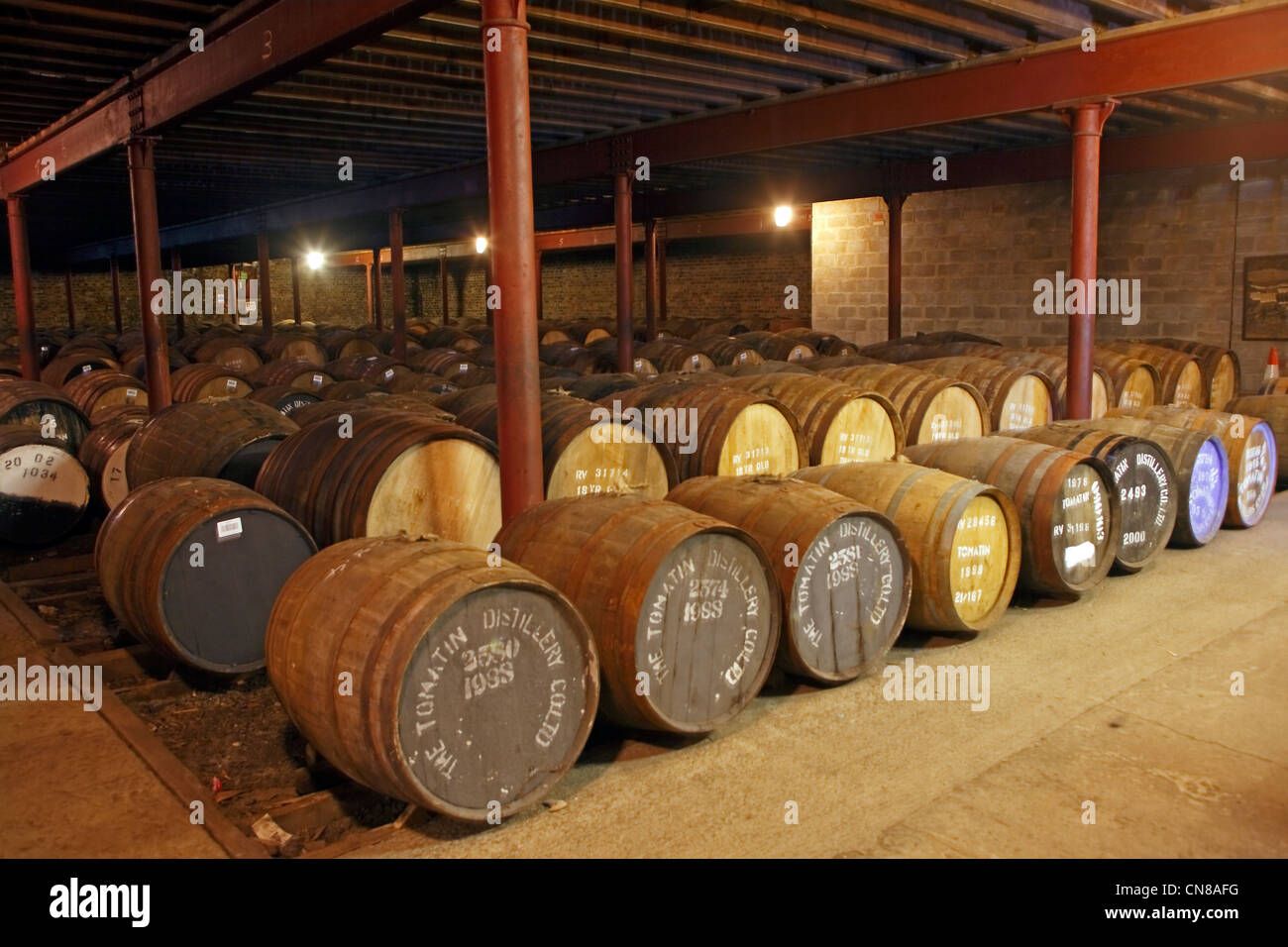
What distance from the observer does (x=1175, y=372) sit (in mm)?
10375

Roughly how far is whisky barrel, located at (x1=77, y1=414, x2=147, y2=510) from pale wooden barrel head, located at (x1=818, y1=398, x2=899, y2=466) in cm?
511

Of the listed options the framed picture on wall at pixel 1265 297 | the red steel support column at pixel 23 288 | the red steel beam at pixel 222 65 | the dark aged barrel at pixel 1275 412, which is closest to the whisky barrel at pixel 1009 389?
the dark aged barrel at pixel 1275 412

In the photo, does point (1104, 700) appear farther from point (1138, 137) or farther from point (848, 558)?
point (1138, 137)

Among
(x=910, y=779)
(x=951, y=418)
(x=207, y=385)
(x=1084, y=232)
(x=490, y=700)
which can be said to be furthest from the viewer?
(x=207, y=385)

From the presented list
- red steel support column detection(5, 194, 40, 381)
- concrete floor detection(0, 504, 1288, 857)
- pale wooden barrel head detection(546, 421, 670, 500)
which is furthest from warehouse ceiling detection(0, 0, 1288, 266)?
concrete floor detection(0, 504, 1288, 857)

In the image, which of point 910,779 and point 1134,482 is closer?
point 910,779

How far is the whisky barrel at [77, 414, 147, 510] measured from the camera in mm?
7809

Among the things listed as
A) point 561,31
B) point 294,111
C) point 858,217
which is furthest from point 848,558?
point 858,217

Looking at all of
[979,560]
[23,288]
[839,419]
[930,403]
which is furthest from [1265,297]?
[23,288]

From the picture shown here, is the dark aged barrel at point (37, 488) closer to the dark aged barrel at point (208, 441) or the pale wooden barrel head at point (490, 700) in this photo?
the dark aged barrel at point (208, 441)

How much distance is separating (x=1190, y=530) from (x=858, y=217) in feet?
37.4

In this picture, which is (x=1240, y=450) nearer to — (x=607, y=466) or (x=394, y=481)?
(x=607, y=466)

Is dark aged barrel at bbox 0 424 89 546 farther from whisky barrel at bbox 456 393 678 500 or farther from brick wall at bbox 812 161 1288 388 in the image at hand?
brick wall at bbox 812 161 1288 388

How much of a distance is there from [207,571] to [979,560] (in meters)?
3.69
